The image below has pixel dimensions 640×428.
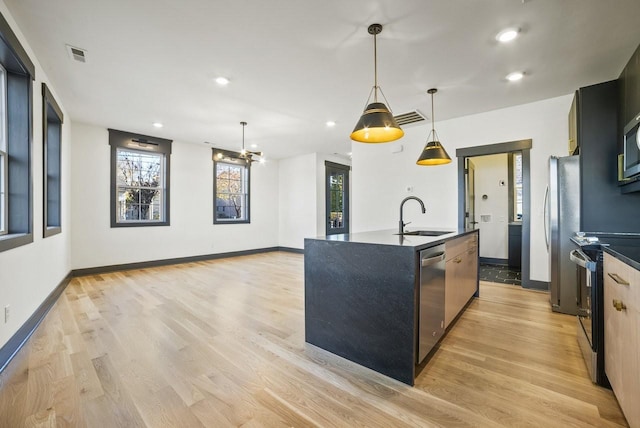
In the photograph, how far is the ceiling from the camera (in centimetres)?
231

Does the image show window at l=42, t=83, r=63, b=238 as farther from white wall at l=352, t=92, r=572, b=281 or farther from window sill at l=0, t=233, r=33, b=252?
white wall at l=352, t=92, r=572, b=281

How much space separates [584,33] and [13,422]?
4961mm

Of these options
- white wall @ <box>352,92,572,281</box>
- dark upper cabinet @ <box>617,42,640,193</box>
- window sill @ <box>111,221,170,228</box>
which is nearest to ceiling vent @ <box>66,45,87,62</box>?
window sill @ <box>111,221,170,228</box>

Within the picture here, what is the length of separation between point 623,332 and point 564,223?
2.02 meters

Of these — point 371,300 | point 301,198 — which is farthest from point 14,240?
point 301,198

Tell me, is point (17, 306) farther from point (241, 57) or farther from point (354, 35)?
point (354, 35)

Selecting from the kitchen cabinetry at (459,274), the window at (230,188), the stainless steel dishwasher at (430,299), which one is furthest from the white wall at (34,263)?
the kitchen cabinetry at (459,274)

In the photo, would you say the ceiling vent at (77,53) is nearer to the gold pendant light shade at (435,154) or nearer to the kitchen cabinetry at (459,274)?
the gold pendant light shade at (435,154)

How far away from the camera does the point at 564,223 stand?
312cm

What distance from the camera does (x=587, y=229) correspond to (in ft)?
10.2

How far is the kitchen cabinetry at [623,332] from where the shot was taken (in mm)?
1323

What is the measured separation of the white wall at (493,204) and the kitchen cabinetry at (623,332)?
15.4ft

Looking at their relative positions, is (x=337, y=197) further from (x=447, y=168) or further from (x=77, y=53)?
(x=77, y=53)

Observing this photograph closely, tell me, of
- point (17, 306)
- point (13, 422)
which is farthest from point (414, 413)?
point (17, 306)
